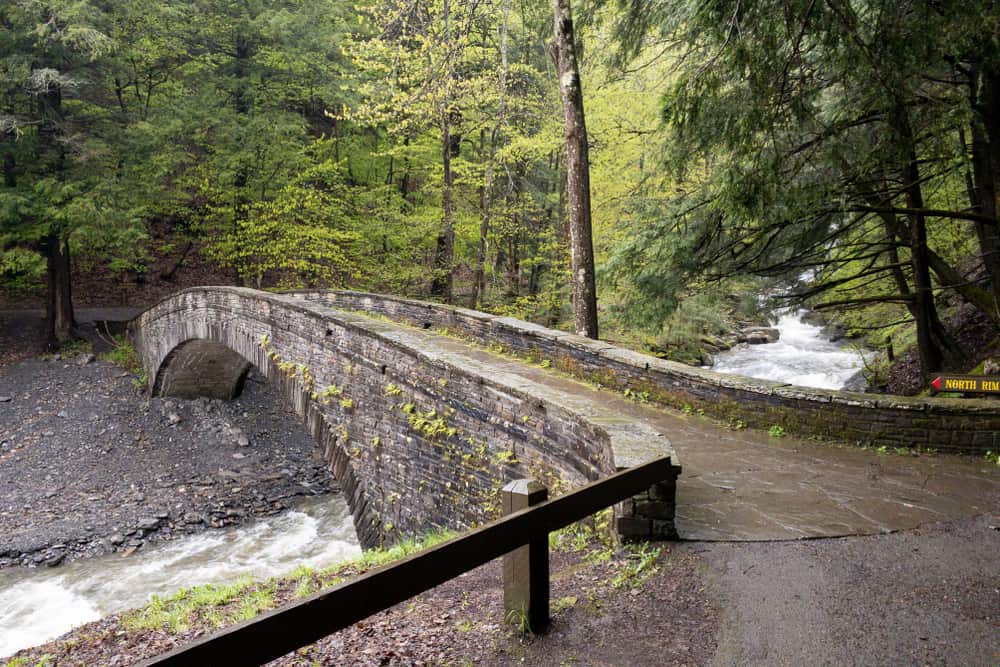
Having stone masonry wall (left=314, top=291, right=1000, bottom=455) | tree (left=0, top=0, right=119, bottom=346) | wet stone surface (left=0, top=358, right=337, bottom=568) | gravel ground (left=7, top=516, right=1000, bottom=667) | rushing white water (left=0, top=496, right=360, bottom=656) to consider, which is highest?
tree (left=0, top=0, right=119, bottom=346)

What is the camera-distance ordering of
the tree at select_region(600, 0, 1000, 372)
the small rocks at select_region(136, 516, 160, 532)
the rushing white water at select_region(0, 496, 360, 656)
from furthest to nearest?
1. the small rocks at select_region(136, 516, 160, 532)
2. the rushing white water at select_region(0, 496, 360, 656)
3. the tree at select_region(600, 0, 1000, 372)

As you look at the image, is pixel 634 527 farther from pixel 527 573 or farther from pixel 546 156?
pixel 546 156

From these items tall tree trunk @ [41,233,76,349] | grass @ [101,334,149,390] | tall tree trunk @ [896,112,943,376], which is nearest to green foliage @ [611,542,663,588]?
tall tree trunk @ [896,112,943,376]

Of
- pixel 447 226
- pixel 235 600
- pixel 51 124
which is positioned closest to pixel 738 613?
pixel 235 600

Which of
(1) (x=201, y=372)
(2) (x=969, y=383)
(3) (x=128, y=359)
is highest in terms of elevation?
(2) (x=969, y=383)

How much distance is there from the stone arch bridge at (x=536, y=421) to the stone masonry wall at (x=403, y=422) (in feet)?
0.08

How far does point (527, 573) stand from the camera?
315 centimetres

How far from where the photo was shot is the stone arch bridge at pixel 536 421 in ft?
16.2

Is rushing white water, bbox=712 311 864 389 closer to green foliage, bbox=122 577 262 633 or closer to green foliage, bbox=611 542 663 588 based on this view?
green foliage, bbox=611 542 663 588

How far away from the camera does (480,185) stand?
736 inches

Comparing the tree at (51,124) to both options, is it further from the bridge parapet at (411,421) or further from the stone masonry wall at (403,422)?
the stone masonry wall at (403,422)

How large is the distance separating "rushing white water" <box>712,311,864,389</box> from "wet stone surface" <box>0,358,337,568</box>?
37.9 ft

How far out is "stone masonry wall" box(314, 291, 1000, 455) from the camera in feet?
20.9

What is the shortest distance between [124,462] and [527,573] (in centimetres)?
1425
